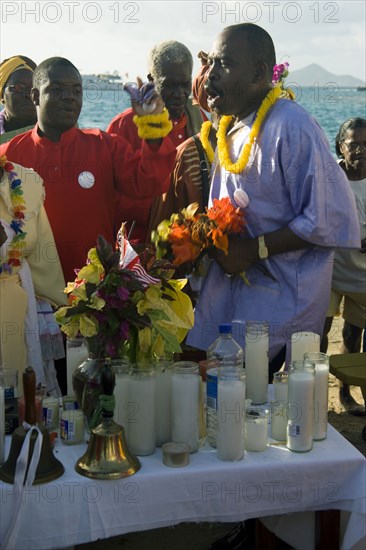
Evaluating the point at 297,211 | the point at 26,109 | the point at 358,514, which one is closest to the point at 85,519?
the point at 358,514

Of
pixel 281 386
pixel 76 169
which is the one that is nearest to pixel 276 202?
pixel 281 386

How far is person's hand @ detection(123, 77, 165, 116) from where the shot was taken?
13.2 ft

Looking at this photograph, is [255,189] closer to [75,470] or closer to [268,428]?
[268,428]

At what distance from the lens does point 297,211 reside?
3.28 meters

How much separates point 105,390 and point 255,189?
139cm

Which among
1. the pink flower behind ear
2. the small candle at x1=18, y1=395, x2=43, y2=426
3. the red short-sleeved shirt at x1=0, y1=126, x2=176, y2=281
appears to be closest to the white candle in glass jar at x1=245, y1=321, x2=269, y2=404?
the small candle at x1=18, y1=395, x2=43, y2=426

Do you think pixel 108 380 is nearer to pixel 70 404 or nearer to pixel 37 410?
pixel 37 410

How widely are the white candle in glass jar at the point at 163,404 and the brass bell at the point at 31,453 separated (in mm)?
370

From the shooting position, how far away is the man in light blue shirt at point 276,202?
322cm

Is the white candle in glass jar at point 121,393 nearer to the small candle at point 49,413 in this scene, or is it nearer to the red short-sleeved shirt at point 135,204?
the small candle at point 49,413

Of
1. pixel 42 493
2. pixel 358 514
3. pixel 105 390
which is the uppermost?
pixel 105 390

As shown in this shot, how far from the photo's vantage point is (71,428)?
2502 millimetres

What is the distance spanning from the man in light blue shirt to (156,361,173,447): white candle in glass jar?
895mm

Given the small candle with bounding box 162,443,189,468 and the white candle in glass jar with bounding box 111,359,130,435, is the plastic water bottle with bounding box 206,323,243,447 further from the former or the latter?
the white candle in glass jar with bounding box 111,359,130,435
